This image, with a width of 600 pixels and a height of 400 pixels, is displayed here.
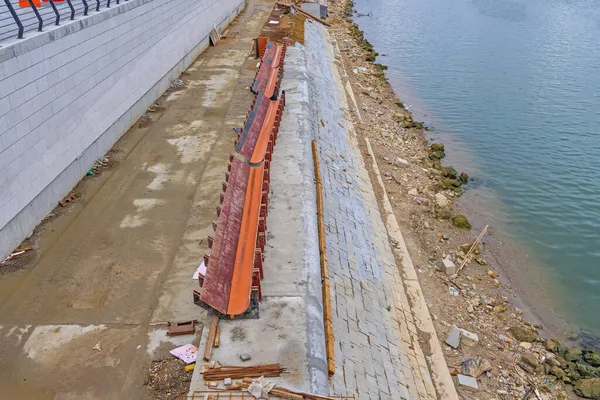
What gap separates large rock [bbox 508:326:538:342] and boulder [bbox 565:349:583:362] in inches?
29.5

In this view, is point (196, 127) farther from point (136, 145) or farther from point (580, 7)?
point (580, 7)

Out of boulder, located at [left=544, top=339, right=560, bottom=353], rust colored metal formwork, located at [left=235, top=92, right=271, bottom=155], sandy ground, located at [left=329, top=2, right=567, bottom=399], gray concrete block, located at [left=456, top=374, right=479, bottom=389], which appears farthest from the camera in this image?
rust colored metal formwork, located at [left=235, top=92, right=271, bottom=155]

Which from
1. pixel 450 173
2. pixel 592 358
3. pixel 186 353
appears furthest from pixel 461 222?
pixel 186 353

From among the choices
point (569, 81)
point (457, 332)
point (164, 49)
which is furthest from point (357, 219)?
point (569, 81)

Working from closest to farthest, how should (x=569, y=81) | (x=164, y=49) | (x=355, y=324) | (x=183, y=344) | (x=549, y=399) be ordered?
(x=183, y=344) < (x=355, y=324) < (x=549, y=399) < (x=164, y=49) < (x=569, y=81)

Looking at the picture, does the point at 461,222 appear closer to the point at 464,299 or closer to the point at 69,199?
the point at 464,299

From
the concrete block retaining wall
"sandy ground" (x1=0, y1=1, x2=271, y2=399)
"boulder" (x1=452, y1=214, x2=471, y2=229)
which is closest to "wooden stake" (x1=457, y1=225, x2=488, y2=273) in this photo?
"boulder" (x1=452, y1=214, x2=471, y2=229)

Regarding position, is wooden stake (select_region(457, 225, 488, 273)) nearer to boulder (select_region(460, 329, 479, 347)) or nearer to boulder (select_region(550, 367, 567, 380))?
boulder (select_region(460, 329, 479, 347))

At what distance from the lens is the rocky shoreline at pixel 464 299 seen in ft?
33.7

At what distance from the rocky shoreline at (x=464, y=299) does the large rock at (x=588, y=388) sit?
19 mm

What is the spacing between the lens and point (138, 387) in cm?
682

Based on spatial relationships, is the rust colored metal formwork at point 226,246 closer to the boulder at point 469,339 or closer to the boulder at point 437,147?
the boulder at point 469,339

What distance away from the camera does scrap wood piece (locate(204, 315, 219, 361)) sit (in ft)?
23.0

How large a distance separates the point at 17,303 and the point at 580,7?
59.3 metres
